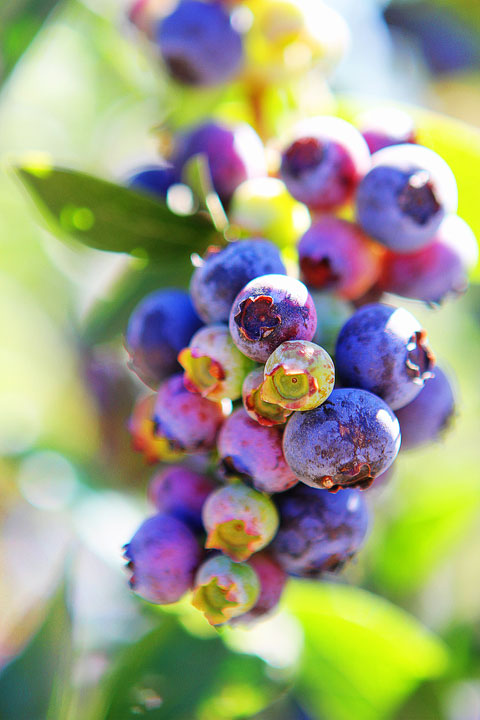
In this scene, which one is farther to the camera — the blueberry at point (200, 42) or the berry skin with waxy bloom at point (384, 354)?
the blueberry at point (200, 42)

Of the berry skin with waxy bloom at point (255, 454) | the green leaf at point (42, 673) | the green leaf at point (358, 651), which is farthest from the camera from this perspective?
the green leaf at point (358, 651)

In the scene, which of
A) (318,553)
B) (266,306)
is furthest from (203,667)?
(266,306)

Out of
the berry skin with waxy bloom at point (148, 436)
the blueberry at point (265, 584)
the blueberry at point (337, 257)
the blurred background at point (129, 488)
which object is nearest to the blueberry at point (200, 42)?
the blurred background at point (129, 488)

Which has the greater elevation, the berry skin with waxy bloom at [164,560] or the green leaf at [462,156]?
the green leaf at [462,156]

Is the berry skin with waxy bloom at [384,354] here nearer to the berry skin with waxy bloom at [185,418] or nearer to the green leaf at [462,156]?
the berry skin with waxy bloom at [185,418]

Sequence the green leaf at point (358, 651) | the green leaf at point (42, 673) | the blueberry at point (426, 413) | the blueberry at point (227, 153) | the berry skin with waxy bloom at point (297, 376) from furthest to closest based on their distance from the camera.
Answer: the green leaf at point (358, 651) < the green leaf at point (42, 673) < the blueberry at point (227, 153) < the blueberry at point (426, 413) < the berry skin with waxy bloom at point (297, 376)

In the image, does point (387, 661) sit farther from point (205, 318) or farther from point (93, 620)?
point (205, 318)

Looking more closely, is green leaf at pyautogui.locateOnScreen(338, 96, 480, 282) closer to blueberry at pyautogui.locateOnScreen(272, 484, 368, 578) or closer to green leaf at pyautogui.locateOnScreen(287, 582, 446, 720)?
blueberry at pyautogui.locateOnScreen(272, 484, 368, 578)
